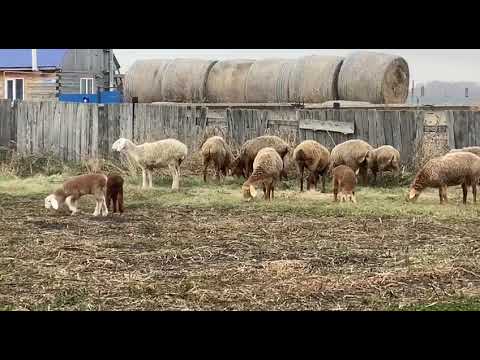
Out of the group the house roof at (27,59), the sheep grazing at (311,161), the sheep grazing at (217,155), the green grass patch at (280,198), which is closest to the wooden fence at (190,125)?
the sheep grazing at (217,155)

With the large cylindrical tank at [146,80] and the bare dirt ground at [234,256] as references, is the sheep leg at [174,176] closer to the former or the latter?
the bare dirt ground at [234,256]

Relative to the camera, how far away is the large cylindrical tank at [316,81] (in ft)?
47.8

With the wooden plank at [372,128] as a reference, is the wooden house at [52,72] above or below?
above

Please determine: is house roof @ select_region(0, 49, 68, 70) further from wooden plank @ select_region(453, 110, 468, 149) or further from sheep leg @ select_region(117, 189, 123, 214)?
wooden plank @ select_region(453, 110, 468, 149)

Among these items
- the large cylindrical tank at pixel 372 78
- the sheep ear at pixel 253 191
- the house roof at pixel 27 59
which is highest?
the house roof at pixel 27 59

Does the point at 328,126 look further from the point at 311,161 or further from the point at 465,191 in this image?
the point at 465,191

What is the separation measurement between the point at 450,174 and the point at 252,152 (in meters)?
2.95

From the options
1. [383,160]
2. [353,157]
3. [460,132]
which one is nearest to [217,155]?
[353,157]

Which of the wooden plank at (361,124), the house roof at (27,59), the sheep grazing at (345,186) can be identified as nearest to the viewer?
the sheep grazing at (345,186)

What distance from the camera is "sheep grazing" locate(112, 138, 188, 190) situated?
414 inches

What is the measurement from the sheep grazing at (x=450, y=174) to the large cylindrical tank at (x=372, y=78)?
4.76 metres

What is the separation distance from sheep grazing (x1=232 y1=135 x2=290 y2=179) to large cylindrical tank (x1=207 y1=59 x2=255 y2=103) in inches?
156

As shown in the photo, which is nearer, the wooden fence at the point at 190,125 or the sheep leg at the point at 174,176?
the sheep leg at the point at 174,176
